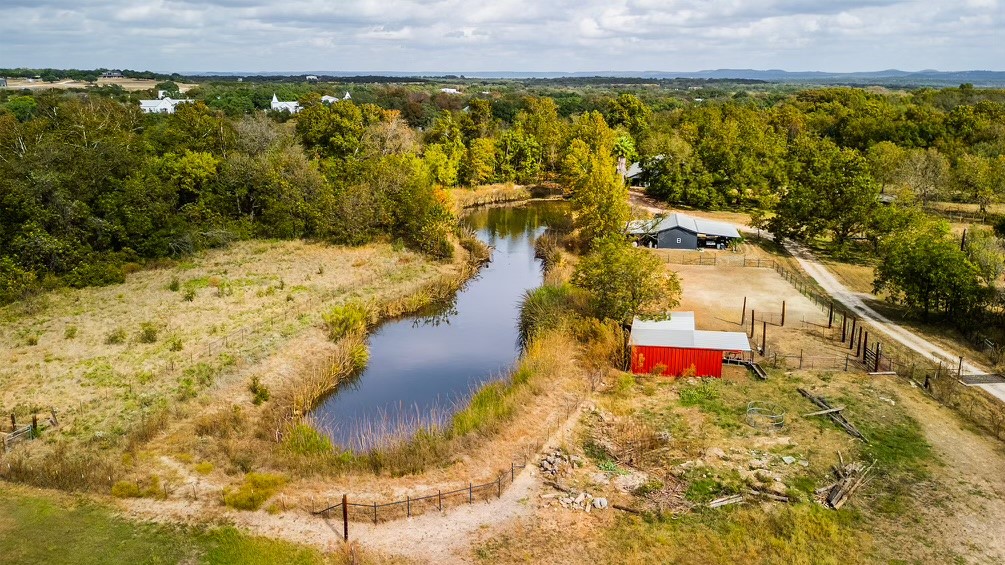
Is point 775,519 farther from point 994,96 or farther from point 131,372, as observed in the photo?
point 994,96

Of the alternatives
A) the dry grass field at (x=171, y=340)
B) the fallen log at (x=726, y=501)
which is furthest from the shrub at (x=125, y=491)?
the fallen log at (x=726, y=501)

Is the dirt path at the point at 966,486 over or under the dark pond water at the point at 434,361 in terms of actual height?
over

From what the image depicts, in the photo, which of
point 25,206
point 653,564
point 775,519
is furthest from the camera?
point 25,206

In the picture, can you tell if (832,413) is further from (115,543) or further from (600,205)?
(600,205)

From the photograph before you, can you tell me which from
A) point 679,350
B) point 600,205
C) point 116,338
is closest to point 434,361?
point 679,350

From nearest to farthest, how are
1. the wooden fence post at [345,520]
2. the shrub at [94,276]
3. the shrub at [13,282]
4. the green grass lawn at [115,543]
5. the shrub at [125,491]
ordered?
the green grass lawn at [115,543] < the wooden fence post at [345,520] < the shrub at [125,491] < the shrub at [13,282] < the shrub at [94,276]

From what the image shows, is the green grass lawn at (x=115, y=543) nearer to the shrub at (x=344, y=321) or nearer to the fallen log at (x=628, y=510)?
the fallen log at (x=628, y=510)

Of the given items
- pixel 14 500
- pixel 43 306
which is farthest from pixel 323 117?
pixel 14 500
